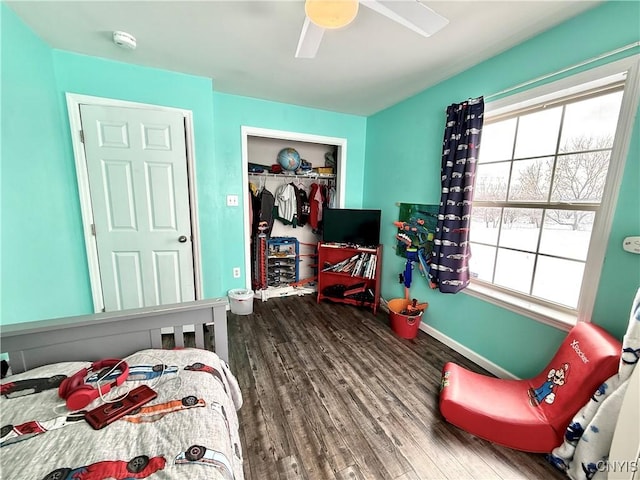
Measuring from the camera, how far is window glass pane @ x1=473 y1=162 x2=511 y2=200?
1920 millimetres

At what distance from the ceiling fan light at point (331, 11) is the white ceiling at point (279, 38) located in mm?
464

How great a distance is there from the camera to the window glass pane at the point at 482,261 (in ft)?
6.64

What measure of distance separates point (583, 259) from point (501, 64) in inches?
A: 55.5

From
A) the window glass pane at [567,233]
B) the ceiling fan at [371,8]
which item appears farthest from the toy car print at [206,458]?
the window glass pane at [567,233]

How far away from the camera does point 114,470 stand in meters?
0.66

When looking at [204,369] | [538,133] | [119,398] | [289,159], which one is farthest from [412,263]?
[119,398]

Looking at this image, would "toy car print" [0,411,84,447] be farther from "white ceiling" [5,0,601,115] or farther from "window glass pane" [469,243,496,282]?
"window glass pane" [469,243,496,282]

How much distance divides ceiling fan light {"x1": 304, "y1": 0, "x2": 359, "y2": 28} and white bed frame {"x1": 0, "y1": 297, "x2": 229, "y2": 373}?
134 cm

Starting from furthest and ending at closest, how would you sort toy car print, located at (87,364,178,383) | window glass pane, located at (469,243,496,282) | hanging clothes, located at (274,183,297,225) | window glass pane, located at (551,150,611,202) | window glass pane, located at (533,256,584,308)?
hanging clothes, located at (274,183,297,225)
window glass pane, located at (469,243,496,282)
window glass pane, located at (533,256,584,308)
window glass pane, located at (551,150,611,202)
toy car print, located at (87,364,178,383)

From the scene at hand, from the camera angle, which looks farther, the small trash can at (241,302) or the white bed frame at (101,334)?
the small trash can at (241,302)

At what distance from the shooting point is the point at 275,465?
123 cm

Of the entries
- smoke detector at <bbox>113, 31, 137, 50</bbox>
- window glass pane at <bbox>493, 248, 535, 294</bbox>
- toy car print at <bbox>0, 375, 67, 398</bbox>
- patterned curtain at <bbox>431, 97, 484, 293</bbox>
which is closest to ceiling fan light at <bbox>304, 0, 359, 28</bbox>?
patterned curtain at <bbox>431, 97, 484, 293</bbox>

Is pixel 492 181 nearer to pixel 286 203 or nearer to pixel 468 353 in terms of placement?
pixel 468 353

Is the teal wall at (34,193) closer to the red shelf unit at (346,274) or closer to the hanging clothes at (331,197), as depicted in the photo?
the red shelf unit at (346,274)
